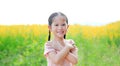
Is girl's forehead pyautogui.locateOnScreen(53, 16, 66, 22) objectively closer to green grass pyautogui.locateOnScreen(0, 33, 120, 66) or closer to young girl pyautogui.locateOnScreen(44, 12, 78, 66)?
young girl pyautogui.locateOnScreen(44, 12, 78, 66)

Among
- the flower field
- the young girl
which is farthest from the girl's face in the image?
the flower field

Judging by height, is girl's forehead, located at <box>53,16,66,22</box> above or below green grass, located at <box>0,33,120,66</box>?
above

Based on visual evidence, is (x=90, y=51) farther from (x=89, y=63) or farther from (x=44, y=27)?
(x=44, y=27)

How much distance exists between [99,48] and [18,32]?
83 centimetres

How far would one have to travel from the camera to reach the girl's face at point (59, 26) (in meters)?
2.23

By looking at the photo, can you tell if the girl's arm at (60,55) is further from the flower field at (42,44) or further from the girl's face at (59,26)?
the flower field at (42,44)

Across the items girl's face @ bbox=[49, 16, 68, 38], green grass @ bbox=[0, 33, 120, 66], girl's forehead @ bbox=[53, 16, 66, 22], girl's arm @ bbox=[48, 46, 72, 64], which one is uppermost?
girl's forehead @ bbox=[53, 16, 66, 22]

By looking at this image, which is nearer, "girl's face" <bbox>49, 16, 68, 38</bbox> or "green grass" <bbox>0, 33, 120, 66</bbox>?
"girl's face" <bbox>49, 16, 68, 38</bbox>

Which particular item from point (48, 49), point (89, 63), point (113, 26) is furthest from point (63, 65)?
point (113, 26)

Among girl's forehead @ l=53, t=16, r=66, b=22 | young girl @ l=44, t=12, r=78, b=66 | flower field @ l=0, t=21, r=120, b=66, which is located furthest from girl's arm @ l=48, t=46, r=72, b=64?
flower field @ l=0, t=21, r=120, b=66

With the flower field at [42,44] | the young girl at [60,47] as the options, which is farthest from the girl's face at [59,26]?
the flower field at [42,44]

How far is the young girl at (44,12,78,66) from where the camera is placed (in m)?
2.19

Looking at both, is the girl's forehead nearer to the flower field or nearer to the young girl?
the young girl

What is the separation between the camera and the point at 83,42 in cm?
402
